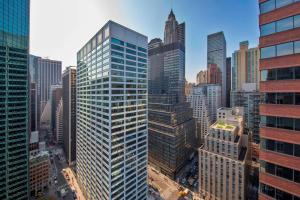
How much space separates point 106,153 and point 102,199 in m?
18.4

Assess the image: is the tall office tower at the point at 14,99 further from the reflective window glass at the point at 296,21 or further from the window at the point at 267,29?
the reflective window glass at the point at 296,21

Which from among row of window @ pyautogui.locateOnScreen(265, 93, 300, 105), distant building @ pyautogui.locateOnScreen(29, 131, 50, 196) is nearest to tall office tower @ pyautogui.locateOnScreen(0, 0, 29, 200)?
distant building @ pyautogui.locateOnScreen(29, 131, 50, 196)

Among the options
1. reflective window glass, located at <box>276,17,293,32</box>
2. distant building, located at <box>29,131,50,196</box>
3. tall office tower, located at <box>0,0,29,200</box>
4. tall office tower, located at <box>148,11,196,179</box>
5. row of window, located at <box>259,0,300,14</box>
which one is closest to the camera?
reflective window glass, located at <box>276,17,293,32</box>

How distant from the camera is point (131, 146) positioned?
2474 inches

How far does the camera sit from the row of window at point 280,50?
2109 cm

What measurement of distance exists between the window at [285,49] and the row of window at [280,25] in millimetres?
2186

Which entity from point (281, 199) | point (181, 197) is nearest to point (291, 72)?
point (281, 199)

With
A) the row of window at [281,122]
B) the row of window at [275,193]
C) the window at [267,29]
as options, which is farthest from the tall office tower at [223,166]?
the window at [267,29]

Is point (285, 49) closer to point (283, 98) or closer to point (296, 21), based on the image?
point (296, 21)

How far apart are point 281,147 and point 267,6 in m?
20.8

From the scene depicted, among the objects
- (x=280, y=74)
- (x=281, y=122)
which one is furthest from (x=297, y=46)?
(x=281, y=122)

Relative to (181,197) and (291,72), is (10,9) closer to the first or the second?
(291,72)

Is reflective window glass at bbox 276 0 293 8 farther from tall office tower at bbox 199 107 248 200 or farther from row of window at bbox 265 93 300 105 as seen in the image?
tall office tower at bbox 199 107 248 200

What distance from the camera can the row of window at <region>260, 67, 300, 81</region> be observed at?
21.1 m
